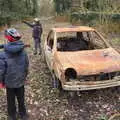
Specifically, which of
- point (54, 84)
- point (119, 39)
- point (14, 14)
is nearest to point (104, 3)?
point (119, 39)

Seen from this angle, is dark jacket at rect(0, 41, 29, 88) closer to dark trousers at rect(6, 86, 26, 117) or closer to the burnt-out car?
dark trousers at rect(6, 86, 26, 117)

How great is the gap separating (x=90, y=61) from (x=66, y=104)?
1197 millimetres

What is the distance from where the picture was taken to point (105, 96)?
296 inches

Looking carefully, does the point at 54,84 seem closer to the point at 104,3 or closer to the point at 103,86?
the point at 103,86

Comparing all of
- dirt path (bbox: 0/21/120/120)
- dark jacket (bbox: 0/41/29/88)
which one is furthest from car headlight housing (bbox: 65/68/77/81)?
dark jacket (bbox: 0/41/29/88)

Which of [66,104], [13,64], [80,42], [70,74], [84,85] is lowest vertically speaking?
[66,104]

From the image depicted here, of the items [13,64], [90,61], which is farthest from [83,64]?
[13,64]

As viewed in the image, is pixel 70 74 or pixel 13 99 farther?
pixel 70 74

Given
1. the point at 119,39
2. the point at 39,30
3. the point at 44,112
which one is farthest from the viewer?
the point at 119,39

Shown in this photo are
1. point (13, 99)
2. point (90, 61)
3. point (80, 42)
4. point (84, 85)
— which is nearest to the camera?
point (13, 99)

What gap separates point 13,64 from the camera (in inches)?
220

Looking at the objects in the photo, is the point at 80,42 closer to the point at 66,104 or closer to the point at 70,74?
the point at 70,74

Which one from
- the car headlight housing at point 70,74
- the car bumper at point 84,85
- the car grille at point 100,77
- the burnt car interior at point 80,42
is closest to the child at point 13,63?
the car bumper at point 84,85

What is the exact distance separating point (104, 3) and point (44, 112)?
15.5 m
